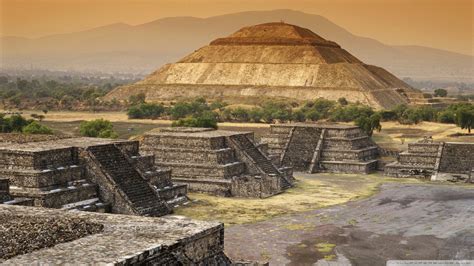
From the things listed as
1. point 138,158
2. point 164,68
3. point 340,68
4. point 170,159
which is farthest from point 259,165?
point 164,68

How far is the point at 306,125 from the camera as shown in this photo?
55312mm

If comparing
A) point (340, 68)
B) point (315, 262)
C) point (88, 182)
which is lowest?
point (315, 262)

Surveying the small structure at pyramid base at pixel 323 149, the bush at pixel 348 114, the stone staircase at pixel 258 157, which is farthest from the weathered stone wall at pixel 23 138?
the bush at pixel 348 114

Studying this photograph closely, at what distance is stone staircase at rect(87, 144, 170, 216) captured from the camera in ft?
103

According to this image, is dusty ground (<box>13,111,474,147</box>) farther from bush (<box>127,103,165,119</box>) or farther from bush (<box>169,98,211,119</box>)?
bush (<box>169,98,211,119</box>)

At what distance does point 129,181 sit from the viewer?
32312 mm

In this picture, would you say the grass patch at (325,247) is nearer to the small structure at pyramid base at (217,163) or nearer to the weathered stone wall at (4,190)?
the small structure at pyramid base at (217,163)

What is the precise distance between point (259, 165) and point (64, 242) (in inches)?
1025

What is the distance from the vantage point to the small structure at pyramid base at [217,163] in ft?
129

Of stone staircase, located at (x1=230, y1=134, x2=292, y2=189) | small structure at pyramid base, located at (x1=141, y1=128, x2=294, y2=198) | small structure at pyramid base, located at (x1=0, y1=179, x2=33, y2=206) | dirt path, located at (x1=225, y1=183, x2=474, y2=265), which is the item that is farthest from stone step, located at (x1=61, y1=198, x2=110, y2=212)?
stone staircase, located at (x1=230, y1=134, x2=292, y2=189)

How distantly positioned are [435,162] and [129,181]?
2525 cm

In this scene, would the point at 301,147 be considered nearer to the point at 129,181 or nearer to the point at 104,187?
the point at 129,181

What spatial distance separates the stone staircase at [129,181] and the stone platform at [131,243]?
9.71 m

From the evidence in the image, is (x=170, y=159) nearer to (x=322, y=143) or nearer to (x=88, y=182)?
(x=88, y=182)
